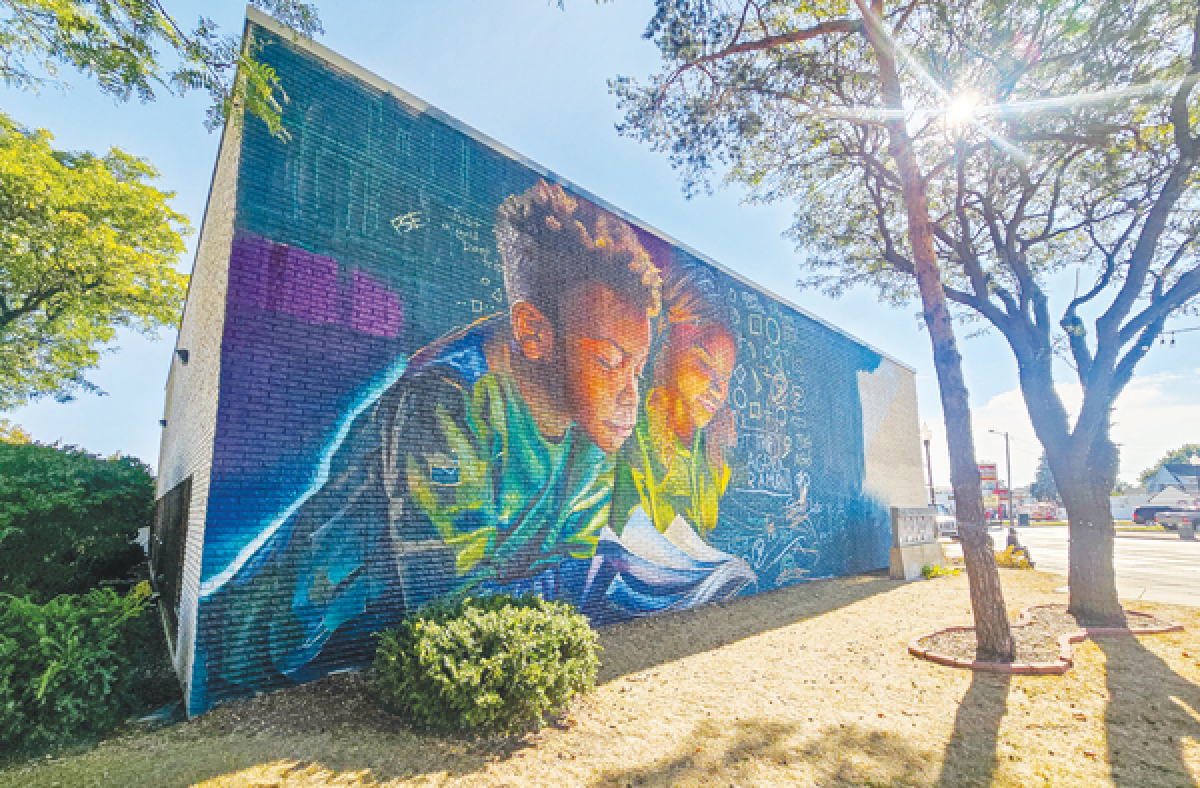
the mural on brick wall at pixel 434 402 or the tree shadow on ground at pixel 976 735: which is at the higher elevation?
the mural on brick wall at pixel 434 402

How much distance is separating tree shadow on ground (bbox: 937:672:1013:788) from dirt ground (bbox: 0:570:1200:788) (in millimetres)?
16

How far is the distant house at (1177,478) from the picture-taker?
55944mm

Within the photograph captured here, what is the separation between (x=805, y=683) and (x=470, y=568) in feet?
12.1

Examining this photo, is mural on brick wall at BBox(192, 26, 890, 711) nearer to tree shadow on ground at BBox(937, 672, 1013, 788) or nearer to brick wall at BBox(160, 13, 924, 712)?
brick wall at BBox(160, 13, 924, 712)

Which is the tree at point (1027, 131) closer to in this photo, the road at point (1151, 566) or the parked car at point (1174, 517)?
the road at point (1151, 566)

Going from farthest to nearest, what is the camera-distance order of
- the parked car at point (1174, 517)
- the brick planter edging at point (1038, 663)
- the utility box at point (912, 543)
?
1. the parked car at point (1174, 517)
2. the utility box at point (912, 543)
3. the brick planter edging at point (1038, 663)

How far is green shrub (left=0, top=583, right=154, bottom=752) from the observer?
3664mm

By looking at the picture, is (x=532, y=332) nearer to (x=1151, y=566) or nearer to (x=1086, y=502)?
(x=1086, y=502)

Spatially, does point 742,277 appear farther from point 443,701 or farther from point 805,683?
point 443,701

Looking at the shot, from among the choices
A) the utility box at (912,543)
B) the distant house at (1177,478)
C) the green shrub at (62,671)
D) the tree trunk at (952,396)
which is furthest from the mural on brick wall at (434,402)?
the distant house at (1177,478)

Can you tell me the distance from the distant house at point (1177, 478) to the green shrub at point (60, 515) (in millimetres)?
80592

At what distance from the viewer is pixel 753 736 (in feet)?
13.1

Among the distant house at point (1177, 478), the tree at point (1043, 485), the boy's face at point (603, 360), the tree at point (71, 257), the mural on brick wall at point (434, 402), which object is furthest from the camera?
the tree at point (1043, 485)

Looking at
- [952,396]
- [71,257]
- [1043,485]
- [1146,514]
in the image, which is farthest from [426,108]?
[1043,485]
